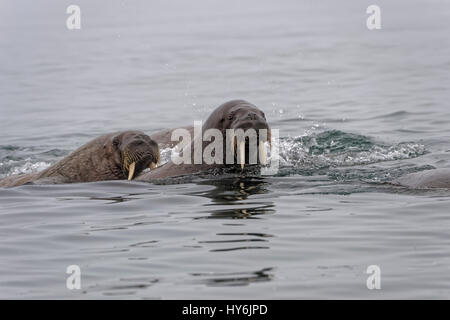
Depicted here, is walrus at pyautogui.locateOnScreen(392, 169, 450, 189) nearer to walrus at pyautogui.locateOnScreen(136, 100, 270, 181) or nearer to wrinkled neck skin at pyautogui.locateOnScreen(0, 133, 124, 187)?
walrus at pyautogui.locateOnScreen(136, 100, 270, 181)

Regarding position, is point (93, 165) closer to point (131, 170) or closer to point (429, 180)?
point (131, 170)

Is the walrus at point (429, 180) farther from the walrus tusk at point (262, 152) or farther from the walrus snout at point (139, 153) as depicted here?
the walrus snout at point (139, 153)

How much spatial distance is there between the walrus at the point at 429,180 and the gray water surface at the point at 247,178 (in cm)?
15

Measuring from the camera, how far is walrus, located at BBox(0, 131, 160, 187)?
10000mm

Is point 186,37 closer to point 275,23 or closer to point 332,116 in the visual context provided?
point 275,23

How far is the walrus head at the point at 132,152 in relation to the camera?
998 centimetres

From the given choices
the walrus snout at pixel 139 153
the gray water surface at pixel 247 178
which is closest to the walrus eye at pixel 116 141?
the walrus snout at pixel 139 153

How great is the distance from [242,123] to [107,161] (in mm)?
1952

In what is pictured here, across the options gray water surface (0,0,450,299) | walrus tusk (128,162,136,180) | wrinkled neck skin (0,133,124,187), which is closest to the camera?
gray water surface (0,0,450,299)

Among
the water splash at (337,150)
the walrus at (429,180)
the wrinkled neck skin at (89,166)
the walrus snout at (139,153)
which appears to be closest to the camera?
the walrus at (429,180)

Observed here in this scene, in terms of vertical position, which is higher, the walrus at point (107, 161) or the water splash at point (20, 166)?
the walrus at point (107, 161)

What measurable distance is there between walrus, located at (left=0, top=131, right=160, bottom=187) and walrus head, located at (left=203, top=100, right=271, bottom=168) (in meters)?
0.74

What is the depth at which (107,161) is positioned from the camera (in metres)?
10.4

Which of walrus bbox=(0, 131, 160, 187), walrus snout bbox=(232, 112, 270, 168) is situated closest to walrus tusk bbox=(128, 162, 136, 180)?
walrus bbox=(0, 131, 160, 187)
